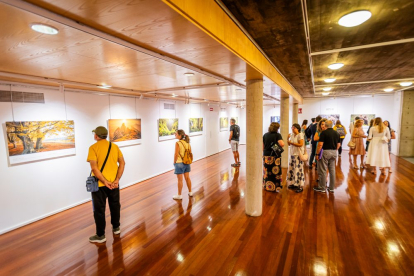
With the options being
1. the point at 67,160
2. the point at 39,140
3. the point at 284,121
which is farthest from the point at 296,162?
the point at 39,140

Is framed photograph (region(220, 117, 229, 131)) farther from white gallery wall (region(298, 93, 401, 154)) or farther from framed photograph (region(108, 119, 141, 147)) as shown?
framed photograph (region(108, 119, 141, 147))

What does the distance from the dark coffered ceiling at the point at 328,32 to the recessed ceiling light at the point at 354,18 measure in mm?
42

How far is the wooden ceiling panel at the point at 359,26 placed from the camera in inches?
74.3

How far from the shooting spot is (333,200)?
4.52m

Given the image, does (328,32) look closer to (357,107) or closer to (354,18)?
(354,18)

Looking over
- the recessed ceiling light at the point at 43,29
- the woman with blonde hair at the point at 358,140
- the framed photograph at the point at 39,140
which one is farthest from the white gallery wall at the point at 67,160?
the woman with blonde hair at the point at 358,140

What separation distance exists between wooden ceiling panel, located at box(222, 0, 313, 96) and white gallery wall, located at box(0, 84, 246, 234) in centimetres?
418

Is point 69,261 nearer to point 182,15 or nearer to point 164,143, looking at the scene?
point 182,15

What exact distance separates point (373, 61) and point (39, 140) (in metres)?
6.82

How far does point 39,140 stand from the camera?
13.2 feet

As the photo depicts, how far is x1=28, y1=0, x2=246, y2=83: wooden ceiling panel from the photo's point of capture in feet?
4.18

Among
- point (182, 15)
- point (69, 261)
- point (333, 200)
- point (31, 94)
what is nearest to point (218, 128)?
point (333, 200)

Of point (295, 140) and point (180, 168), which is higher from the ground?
point (295, 140)

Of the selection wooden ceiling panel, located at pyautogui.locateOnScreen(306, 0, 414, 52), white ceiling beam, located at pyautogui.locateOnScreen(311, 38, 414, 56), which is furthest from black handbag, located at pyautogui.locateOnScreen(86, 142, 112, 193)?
white ceiling beam, located at pyautogui.locateOnScreen(311, 38, 414, 56)
